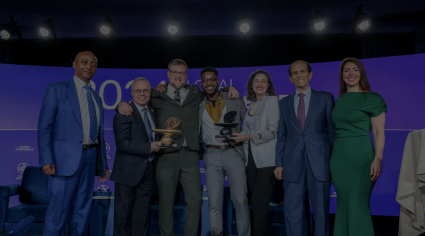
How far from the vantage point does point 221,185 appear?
9.66 feet

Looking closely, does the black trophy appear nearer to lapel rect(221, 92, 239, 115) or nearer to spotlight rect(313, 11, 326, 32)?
lapel rect(221, 92, 239, 115)

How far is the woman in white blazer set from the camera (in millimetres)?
2881

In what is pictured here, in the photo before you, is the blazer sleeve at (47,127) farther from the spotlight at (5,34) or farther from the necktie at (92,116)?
the spotlight at (5,34)

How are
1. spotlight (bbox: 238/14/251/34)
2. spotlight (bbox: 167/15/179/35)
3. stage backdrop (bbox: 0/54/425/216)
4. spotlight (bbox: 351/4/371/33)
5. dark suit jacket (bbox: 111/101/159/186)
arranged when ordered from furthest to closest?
spotlight (bbox: 167/15/179/35)
spotlight (bbox: 238/14/251/34)
spotlight (bbox: 351/4/371/33)
stage backdrop (bbox: 0/54/425/216)
dark suit jacket (bbox: 111/101/159/186)

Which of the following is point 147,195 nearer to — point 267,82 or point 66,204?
point 66,204

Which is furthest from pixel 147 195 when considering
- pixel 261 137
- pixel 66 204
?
pixel 261 137

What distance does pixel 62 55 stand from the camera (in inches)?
241

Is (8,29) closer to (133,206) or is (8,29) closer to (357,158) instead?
(133,206)

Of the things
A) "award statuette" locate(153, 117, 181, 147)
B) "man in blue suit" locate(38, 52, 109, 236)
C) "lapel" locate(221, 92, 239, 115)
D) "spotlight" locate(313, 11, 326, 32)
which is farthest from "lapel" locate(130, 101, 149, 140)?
"spotlight" locate(313, 11, 326, 32)

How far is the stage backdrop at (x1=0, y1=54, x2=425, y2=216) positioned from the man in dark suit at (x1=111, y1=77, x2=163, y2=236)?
2392mm

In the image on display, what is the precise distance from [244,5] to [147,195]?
4.36 metres

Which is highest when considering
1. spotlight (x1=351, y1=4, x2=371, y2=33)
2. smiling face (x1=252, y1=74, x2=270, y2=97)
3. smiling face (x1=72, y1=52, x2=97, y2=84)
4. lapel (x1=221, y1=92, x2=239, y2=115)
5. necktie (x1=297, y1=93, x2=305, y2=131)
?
spotlight (x1=351, y1=4, x2=371, y2=33)

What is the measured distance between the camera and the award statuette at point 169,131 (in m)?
2.79

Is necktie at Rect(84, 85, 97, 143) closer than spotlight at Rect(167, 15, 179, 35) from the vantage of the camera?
Yes
